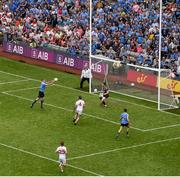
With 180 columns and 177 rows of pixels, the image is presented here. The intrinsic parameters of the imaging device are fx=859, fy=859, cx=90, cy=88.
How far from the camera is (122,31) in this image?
58.8 metres

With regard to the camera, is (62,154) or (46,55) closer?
(62,154)

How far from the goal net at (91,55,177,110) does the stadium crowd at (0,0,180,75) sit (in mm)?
1125

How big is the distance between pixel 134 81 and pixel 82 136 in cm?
942

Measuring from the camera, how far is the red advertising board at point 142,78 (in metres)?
51.3

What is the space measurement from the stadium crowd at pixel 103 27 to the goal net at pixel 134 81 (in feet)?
3.69

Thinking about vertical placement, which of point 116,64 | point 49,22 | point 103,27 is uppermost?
point 103,27

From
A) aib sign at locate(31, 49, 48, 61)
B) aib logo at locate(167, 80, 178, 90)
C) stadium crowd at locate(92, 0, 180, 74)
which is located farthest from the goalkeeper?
aib sign at locate(31, 49, 48, 61)

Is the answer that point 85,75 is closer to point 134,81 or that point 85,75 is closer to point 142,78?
point 134,81

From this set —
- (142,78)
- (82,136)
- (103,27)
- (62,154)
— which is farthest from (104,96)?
(62,154)

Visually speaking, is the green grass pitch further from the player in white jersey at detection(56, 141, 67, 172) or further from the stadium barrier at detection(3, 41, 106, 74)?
the stadium barrier at detection(3, 41, 106, 74)

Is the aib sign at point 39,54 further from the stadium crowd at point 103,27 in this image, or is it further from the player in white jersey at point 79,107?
the player in white jersey at point 79,107

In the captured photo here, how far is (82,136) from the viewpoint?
44.3 m

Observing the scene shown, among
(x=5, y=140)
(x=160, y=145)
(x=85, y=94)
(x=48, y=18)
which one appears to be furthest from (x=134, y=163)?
(x=48, y=18)

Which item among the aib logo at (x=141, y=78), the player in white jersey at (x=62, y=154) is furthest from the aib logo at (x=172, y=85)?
the player in white jersey at (x=62, y=154)
